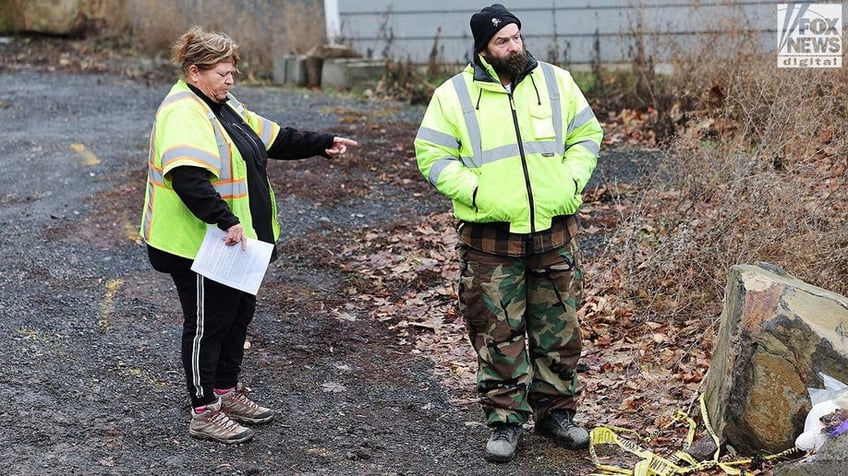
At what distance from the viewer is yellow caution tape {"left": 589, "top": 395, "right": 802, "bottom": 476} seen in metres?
4.59

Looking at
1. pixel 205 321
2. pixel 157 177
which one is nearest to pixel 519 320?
pixel 205 321

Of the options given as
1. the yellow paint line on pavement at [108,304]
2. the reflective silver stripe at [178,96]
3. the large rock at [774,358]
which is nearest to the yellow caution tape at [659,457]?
the large rock at [774,358]

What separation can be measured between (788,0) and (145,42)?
11073 mm

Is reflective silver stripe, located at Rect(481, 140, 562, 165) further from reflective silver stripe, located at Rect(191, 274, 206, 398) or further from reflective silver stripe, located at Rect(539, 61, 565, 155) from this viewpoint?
reflective silver stripe, located at Rect(191, 274, 206, 398)

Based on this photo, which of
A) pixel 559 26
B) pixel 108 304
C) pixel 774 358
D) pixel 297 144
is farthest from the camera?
pixel 559 26

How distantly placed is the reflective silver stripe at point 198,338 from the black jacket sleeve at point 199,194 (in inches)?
13.3

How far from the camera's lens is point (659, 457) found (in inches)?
187

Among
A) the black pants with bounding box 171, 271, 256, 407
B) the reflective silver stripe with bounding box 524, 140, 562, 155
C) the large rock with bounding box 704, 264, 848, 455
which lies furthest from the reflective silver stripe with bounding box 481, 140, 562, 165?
the black pants with bounding box 171, 271, 256, 407

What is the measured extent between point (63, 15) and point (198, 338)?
627 inches

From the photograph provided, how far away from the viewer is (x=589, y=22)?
14.6 meters

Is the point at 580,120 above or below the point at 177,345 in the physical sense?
above

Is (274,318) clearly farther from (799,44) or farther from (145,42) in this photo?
(145,42)

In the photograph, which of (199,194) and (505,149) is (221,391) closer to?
(199,194)

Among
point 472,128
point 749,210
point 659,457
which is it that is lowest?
point 659,457
